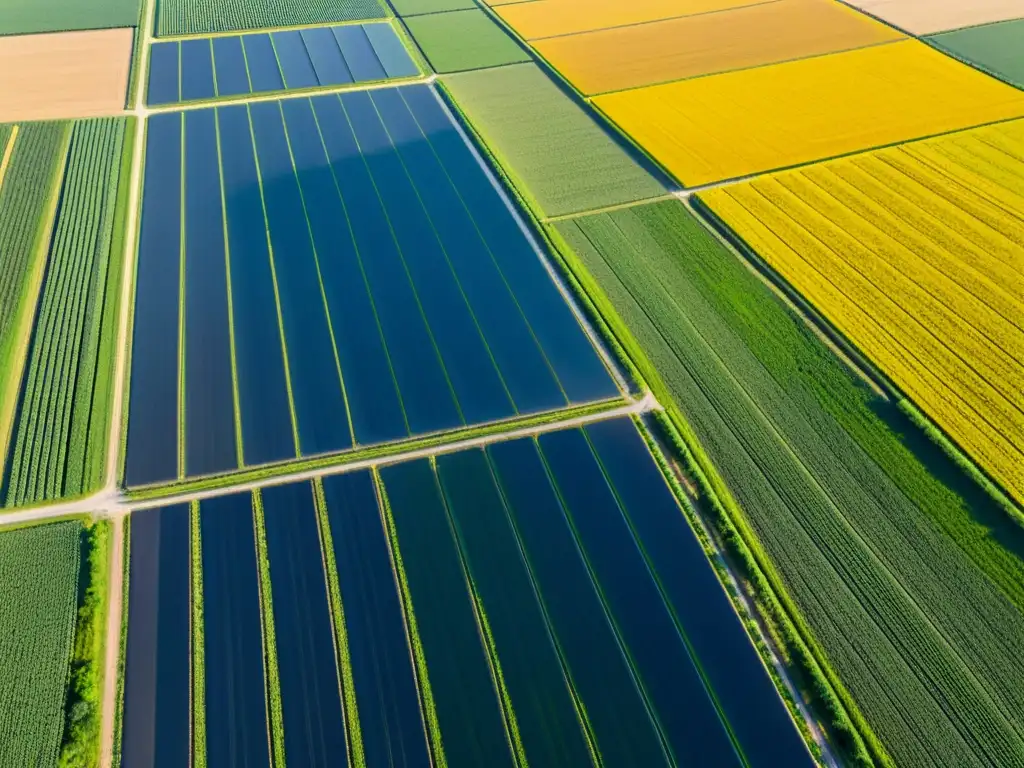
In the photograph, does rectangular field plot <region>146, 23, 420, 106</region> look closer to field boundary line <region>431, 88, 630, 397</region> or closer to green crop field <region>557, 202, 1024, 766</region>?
field boundary line <region>431, 88, 630, 397</region>

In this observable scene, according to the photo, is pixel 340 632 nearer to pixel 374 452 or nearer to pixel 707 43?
pixel 374 452

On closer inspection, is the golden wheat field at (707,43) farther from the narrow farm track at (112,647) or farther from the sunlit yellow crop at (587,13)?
the narrow farm track at (112,647)

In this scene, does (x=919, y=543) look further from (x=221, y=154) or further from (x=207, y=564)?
(x=221, y=154)

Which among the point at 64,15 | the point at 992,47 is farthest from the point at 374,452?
the point at 64,15

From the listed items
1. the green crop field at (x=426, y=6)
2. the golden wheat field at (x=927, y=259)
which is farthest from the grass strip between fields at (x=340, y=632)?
the green crop field at (x=426, y=6)

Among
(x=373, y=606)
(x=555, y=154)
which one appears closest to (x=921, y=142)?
(x=555, y=154)

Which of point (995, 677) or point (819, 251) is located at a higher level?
point (819, 251)

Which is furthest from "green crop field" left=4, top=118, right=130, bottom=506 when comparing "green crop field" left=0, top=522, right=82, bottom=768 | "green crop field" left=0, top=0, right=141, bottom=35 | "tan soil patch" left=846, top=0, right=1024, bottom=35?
"tan soil patch" left=846, top=0, right=1024, bottom=35
